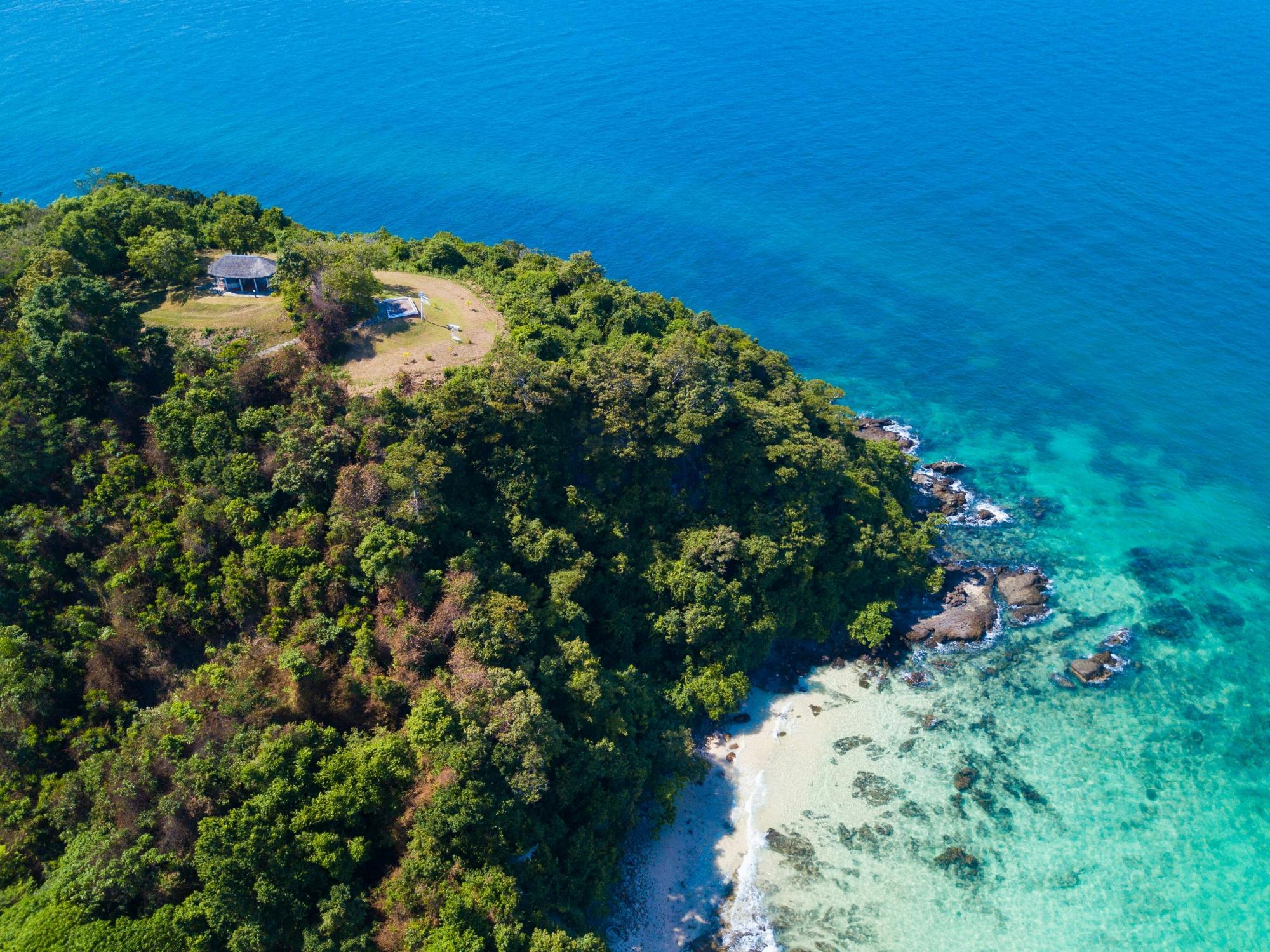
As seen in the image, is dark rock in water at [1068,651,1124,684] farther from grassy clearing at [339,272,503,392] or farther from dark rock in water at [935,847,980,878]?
grassy clearing at [339,272,503,392]

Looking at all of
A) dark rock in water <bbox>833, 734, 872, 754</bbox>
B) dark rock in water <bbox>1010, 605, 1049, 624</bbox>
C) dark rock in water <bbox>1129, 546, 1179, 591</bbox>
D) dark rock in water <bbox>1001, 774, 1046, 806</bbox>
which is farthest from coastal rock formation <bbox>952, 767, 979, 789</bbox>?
dark rock in water <bbox>1129, 546, 1179, 591</bbox>

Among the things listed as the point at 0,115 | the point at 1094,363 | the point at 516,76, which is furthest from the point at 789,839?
the point at 0,115

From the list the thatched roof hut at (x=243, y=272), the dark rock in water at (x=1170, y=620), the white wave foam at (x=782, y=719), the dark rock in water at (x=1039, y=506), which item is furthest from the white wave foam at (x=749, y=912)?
the thatched roof hut at (x=243, y=272)

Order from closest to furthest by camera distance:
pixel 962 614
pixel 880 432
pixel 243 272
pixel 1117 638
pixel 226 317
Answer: pixel 226 317
pixel 243 272
pixel 1117 638
pixel 962 614
pixel 880 432

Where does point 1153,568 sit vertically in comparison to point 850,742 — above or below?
above

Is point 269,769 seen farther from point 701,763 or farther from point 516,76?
point 516,76

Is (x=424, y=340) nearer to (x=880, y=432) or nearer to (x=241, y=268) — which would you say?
(x=241, y=268)

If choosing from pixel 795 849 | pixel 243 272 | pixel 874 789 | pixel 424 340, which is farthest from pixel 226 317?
pixel 874 789
